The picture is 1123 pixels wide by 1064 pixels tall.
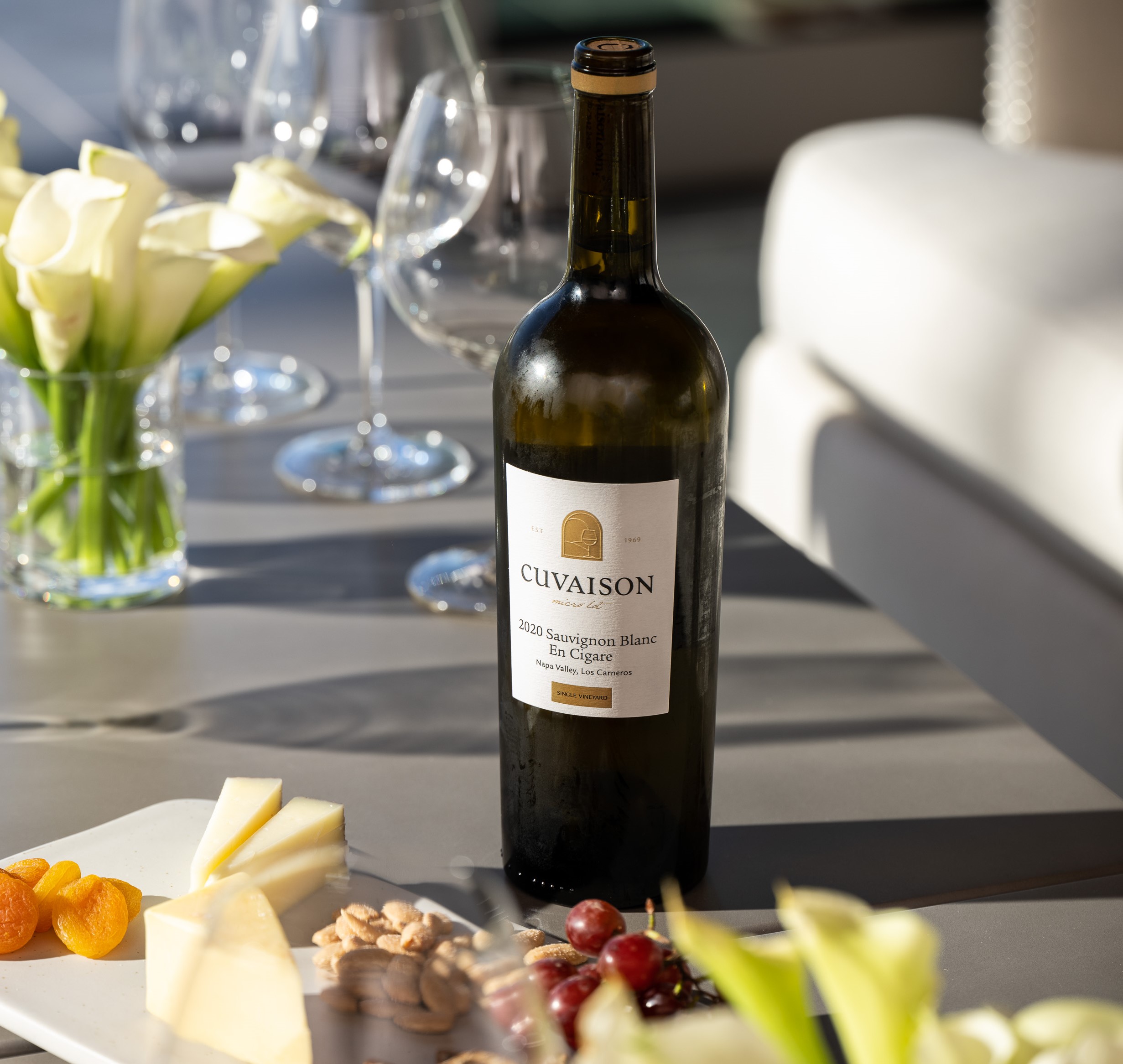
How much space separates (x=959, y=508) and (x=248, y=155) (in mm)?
620

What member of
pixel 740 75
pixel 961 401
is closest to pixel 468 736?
pixel 961 401

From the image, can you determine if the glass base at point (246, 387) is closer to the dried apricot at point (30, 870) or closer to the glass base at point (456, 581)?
the glass base at point (456, 581)

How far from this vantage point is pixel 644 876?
62cm

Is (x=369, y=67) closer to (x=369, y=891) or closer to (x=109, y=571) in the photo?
(x=109, y=571)

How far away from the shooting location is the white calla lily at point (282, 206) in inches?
34.3

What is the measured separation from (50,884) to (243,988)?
0.21 m

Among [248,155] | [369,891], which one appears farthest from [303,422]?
[369,891]

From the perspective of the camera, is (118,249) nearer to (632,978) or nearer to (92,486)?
(92,486)

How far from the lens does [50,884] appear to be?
58 cm

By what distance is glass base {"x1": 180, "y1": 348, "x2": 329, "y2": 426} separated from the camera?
3.90 feet

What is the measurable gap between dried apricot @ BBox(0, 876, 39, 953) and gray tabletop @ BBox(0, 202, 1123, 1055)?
0.16ft

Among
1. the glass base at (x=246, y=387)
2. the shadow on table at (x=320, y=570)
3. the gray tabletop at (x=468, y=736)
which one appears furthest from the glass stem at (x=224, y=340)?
the shadow on table at (x=320, y=570)

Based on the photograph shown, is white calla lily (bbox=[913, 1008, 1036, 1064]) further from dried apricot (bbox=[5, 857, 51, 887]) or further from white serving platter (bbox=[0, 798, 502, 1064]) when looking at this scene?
dried apricot (bbox=[5, 857, 51, 887])

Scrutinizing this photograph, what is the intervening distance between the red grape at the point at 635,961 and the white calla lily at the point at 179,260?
47 cm
